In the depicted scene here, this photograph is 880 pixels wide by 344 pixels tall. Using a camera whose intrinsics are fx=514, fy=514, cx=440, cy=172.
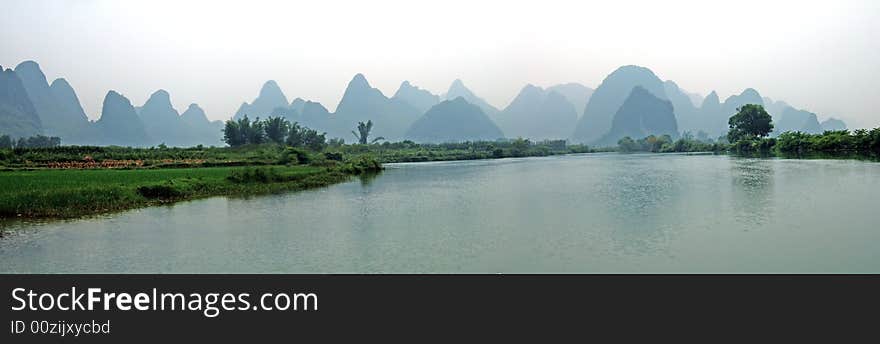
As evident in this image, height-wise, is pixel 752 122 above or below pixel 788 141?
above

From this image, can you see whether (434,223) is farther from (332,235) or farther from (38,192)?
(38,192)

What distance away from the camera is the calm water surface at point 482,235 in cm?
892

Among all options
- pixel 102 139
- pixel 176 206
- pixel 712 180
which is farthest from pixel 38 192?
pixel 102 139

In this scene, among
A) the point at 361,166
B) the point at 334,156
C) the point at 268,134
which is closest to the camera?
the point at 361,166

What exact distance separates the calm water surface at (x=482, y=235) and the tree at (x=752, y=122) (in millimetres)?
55714

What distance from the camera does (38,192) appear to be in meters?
15.6

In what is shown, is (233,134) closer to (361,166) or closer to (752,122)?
(361,166)

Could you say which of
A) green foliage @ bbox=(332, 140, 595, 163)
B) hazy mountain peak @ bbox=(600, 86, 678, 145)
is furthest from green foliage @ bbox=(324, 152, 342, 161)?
hazy mountain peak @ bbox=(600, 86, 678, 145)

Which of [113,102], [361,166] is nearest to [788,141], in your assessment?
[361,166]

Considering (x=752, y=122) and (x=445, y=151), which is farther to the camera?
(x=445, y=151)

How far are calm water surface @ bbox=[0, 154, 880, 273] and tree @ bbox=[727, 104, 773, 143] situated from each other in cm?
5571

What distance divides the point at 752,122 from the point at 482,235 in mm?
69757

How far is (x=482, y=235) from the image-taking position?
38.3ft
